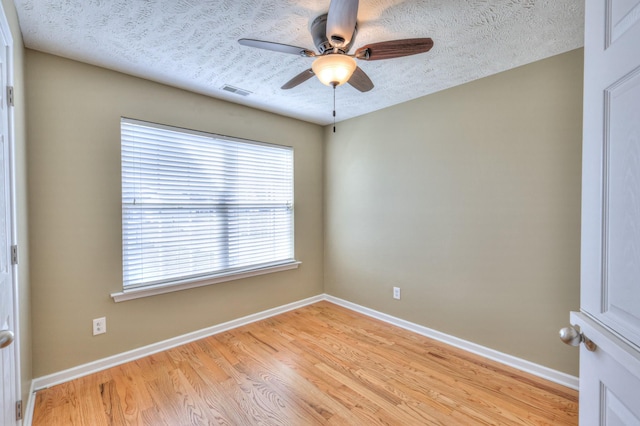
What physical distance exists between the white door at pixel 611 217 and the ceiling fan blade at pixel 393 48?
0.79 m

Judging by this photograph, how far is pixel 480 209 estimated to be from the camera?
250 cm

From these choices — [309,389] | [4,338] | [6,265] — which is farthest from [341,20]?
[309,389]

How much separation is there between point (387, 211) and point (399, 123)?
3.13 ft

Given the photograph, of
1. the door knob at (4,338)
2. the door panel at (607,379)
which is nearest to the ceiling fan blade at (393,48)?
the door panel at (607,379)

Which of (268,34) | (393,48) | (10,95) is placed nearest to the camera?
(10,95)

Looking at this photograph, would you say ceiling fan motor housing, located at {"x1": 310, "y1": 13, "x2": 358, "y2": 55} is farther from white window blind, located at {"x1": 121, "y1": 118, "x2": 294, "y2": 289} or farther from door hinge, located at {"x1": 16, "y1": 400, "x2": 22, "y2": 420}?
door hinge, located at {"x1": 16, "y1": 400, "x2": 22, "y2": 420}

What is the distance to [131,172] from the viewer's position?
243 cm

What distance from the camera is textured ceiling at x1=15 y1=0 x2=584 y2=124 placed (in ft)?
5.26

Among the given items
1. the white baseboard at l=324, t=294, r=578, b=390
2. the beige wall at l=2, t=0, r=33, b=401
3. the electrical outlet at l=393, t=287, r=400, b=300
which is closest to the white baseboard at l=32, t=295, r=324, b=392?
the beige wall at l=2, t=0, r=33, b=401

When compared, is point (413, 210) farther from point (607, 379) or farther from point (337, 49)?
point (607, 379)

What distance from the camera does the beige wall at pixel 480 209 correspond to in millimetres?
2094

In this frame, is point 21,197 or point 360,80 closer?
point 21,197

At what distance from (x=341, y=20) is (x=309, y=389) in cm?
228

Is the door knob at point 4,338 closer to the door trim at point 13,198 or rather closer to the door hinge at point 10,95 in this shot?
the door trim at point 13,198
